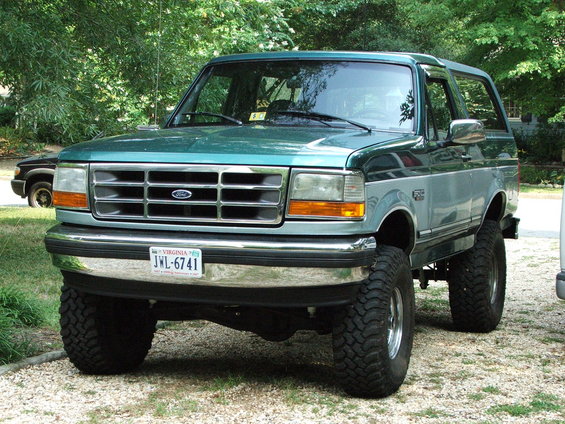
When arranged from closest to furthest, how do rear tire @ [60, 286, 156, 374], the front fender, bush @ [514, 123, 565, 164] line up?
the front fender
rear tire @ [60, 286, 156, 374]
bush @ [514, 123, 565, 164]

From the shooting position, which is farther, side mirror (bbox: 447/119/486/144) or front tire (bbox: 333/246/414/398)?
side mirror (bbox: 447/119/486/144)

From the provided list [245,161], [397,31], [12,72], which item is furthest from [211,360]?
[397,31]

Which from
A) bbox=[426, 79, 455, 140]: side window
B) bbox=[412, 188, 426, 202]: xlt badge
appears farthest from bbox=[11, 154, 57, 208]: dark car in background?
bbox=[412, 188, 426, 202]: xlt badge

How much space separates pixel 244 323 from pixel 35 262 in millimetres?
5795

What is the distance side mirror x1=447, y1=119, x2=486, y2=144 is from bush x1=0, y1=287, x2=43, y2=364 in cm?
307

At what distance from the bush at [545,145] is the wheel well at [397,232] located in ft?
83.8

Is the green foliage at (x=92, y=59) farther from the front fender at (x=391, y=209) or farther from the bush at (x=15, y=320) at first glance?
the front fender at (x=391, y=209)

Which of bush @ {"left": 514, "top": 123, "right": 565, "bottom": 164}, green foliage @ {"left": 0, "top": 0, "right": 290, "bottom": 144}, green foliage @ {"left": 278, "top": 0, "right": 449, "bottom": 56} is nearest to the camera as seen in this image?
green foliage @ {"left": 0, "top": 0, "right": 290, "bottom": 144}

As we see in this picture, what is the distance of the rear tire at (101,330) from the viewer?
578 cm

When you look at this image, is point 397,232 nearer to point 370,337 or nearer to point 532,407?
point 370,337

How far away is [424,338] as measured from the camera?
740cm

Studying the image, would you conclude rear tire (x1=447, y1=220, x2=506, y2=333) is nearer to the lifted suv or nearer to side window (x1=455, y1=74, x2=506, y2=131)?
the lifted suv

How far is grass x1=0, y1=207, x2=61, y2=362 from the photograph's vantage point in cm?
672

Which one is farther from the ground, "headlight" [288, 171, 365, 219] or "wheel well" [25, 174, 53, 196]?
"headlight" [288, 171, 365, 219]
